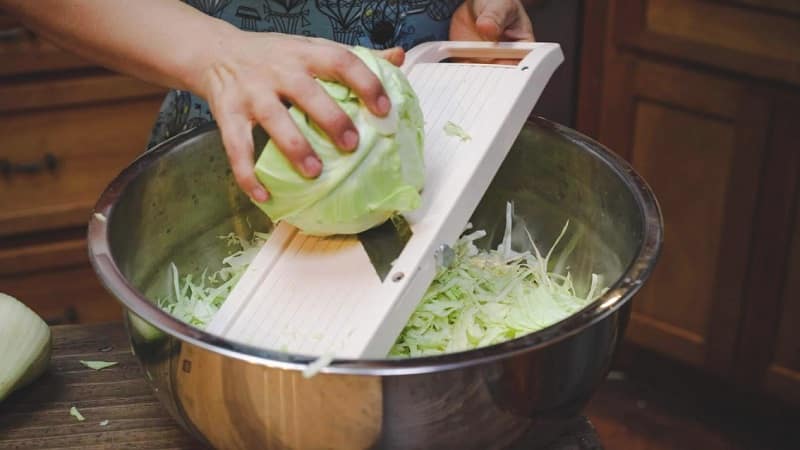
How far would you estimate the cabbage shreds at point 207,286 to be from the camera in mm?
919

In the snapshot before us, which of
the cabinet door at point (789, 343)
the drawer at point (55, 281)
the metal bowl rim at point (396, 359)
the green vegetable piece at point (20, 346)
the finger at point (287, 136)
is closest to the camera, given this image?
the metal bowl rim at point (396, 359)

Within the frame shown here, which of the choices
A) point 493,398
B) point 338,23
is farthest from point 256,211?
point 493,398

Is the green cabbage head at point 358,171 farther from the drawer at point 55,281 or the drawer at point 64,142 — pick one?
the drawer at point 55,281

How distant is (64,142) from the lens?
6.42 feet

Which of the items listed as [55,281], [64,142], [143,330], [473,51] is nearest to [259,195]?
[143,330]

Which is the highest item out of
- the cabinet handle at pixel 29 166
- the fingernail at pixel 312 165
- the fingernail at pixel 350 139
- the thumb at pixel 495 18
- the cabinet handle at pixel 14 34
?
the thumb at pixel 495 18

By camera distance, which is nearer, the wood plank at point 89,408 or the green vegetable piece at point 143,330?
the green vegetable piece at point 143,330

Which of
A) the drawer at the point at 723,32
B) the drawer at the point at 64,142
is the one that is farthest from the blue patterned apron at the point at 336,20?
the drawer at the point at 64,142

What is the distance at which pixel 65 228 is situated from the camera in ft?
6.70

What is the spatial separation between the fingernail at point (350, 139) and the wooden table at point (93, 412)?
0.31 metres

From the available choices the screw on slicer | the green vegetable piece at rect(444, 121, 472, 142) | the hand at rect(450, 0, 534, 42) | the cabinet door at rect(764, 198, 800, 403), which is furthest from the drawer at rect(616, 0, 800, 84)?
the screw on slicer

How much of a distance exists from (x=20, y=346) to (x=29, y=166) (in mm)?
1174

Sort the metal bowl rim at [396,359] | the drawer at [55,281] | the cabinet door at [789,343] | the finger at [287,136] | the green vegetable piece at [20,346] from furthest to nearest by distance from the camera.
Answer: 1. the drawer at [55,281]
2. the cabinet door at [789,343]
3. the green vegetable piece at [20,346]
4. the finger at [287,136]
5. the metal bowl rim at [396,359]

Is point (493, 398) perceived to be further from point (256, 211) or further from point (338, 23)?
point (338, 23)
